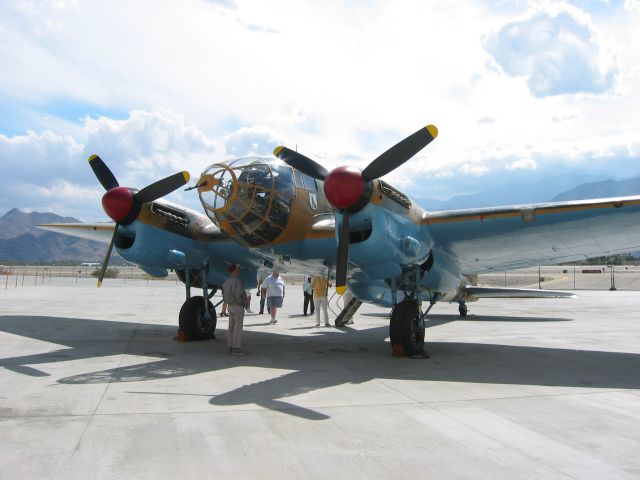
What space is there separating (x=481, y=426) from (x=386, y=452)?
137 cm

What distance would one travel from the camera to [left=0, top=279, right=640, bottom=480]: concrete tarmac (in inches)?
166

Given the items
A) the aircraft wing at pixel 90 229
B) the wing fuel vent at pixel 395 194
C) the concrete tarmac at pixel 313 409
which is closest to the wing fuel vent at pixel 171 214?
the aircraft wing at pixel 90 229

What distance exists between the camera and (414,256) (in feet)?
31.4

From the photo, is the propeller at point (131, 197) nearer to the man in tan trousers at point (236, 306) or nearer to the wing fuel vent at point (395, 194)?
the man in tan trousers at point (236, 306)

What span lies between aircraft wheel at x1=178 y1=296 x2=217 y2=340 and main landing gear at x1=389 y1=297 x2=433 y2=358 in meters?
4.90

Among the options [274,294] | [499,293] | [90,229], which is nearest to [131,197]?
[90,229]

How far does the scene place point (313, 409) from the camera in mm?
6043

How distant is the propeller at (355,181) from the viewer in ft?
28.0

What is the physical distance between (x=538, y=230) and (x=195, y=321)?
7.85 m

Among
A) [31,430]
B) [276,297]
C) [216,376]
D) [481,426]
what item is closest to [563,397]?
[481,426]

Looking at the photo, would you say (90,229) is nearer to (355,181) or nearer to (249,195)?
(249,195)

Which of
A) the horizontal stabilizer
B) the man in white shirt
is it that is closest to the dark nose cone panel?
the man in white shirt

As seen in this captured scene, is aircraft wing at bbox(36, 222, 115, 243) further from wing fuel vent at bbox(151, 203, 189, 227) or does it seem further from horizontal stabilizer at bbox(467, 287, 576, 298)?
horizontal stabilizer at bbox(467, 287, 576, 298)

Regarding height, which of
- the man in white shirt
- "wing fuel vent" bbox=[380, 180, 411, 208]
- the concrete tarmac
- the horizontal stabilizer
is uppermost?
"wing fuel vent" bbox=[380, 180, 411, 208]
